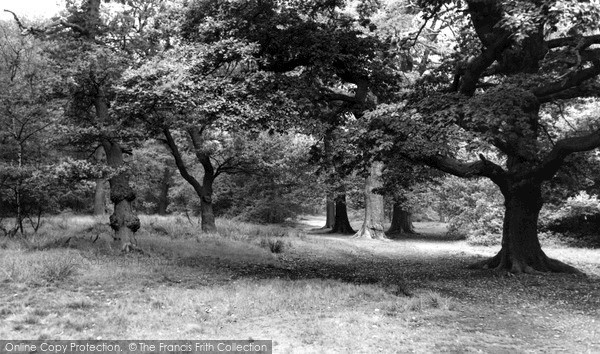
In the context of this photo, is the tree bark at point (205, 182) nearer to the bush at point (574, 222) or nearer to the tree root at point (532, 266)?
the tree root at point (532, 266)

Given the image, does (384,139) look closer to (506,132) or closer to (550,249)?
(506,132)

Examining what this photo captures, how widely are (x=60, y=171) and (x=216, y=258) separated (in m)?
5.11

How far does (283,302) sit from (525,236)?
8.30m

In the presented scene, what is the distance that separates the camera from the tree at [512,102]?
29.8 feet

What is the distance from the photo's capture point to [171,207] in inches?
1585

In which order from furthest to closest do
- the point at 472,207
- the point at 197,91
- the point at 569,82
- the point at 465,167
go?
the point at 472,207 < the point at 465,167 < the point at 569,82 < the point at 197,91

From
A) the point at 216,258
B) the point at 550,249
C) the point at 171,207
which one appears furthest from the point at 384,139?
the point at 171,207

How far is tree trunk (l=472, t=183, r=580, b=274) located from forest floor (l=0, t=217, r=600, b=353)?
25.4 inches

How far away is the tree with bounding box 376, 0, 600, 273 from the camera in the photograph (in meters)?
9.09

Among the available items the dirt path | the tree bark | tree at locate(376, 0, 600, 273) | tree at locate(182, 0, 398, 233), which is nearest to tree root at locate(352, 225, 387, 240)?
the dirt path

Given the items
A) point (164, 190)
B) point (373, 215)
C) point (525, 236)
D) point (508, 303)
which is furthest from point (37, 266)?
point (164, 190)

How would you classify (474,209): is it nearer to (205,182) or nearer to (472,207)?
(472,207)

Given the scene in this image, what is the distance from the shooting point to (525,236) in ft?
42.5

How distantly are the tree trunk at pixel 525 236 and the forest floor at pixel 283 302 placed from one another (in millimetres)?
645
